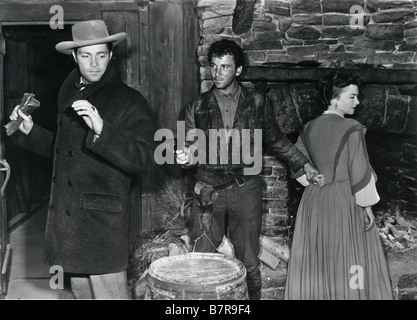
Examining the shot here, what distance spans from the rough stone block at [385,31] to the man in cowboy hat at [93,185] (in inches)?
110

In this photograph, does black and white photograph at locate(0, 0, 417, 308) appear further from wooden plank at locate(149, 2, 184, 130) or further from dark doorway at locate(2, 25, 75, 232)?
dark doorway at locate(2, 25, 75, 232)

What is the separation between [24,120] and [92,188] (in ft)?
2.45

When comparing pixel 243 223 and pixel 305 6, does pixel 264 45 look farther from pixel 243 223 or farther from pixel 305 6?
pixel 243 223

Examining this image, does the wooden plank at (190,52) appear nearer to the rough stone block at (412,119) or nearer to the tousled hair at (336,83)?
the tousled hair at (336,83)

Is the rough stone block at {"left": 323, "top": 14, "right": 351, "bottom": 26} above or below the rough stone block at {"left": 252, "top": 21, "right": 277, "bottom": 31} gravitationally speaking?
above

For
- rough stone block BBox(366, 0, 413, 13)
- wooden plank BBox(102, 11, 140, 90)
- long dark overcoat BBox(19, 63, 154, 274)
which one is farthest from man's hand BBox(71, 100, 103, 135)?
rough stone block BBox(366, 0, 413, 13)

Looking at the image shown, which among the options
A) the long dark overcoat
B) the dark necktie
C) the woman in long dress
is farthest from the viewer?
the woman in long dress

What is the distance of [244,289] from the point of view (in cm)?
366

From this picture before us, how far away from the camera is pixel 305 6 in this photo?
5.54 metres

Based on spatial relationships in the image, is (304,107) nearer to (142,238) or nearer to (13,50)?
(142,238)

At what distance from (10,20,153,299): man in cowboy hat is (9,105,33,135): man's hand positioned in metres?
0.32

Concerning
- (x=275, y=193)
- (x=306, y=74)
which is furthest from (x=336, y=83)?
(x=275, y=193)

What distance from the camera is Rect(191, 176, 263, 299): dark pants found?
14.5ft

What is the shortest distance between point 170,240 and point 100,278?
1.80m
